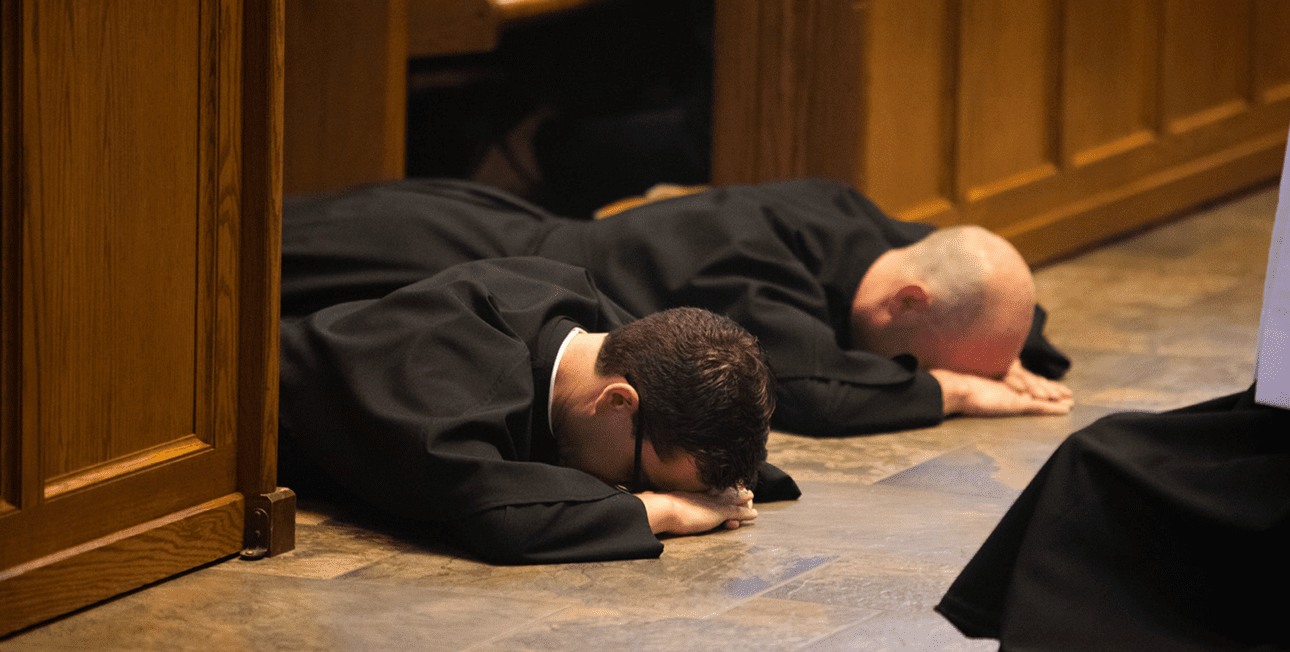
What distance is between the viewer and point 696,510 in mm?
2338

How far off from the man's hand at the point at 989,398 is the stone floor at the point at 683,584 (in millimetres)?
85

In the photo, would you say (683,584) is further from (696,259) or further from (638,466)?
(696,259)

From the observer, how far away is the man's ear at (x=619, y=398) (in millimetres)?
2297

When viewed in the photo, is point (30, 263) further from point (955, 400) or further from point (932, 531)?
point (955, 400)

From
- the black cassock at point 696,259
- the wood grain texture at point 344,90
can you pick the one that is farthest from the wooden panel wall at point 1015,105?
the wood grain texture at point 344,90

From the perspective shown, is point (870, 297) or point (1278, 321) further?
point (870, 297)

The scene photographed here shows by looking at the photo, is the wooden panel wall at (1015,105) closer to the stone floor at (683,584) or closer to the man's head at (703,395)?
the stone floor at (683,584)

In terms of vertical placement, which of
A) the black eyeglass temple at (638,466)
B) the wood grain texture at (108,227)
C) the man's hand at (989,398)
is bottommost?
the man's hand at (989,398)

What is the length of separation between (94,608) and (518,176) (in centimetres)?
355

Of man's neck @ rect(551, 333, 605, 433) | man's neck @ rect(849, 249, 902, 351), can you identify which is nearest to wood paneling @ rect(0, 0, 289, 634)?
man's neck @ rect(551, 333, 605, 433)

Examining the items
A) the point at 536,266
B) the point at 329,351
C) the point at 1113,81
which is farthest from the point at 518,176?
the point at 329,351

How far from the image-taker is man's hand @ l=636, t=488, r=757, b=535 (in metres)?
2.30

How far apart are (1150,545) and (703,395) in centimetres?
87

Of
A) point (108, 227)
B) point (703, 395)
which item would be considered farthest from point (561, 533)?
point (108, 227)
